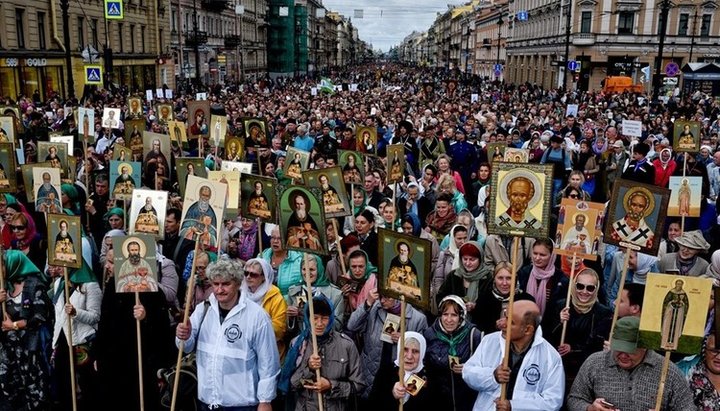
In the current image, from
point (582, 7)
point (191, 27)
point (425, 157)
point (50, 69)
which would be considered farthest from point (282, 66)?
point (425, 157)

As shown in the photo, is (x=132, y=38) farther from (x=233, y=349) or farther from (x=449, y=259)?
(x=233, y=349)

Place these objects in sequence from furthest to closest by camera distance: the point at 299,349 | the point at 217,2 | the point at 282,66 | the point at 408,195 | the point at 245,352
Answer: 1. the point at 282,66
2. the point at 217,2
3. the point at 408,195
4. the point at 299,349
5. the point at 245,352

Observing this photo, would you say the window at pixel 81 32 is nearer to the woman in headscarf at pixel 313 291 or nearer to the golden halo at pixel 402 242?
the woman in headscarf at pixel 313 291

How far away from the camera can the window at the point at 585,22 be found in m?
57.9

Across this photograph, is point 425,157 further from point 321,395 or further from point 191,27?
point 191,27

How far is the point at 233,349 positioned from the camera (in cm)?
456

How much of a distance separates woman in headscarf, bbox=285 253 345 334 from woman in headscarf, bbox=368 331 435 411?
2.64ft

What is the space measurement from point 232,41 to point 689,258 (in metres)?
66.4

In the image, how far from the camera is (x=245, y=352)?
4.56m

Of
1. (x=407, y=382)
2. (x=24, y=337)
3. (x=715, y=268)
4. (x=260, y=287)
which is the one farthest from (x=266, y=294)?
(x=715, y=268)

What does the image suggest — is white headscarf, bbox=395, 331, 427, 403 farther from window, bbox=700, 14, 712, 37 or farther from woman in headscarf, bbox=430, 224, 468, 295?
window, bbox=700, 14, 712, 37

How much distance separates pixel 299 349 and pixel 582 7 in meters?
59.4

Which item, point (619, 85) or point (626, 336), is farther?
point (619, 85)

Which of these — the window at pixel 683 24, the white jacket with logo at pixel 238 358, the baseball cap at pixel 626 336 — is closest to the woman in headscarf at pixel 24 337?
the white jacket with logo at pixel 238 358
